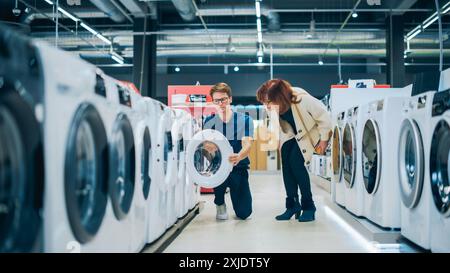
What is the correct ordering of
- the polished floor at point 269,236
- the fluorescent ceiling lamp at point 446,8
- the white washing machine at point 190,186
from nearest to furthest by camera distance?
the polished floor at point 269,236 → the white washing machine at point 190,186 → the fluorescent ceiling lamp at point 446,8

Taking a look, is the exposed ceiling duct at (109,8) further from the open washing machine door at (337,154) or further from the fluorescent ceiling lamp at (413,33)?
the fluorescent ceiling lamp at (413,33)

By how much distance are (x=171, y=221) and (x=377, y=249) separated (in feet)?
4.80

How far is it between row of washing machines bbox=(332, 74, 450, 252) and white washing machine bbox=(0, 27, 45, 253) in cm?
199

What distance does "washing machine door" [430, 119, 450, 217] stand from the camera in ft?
7.70

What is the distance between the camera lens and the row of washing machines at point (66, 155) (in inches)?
48.5

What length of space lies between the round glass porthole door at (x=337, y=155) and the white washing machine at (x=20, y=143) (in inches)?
137

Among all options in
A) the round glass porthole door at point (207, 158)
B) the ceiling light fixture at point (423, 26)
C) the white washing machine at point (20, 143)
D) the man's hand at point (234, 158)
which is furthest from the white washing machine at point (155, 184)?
the ceiling light fixture at point (423, 26)

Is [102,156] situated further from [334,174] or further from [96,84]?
[334,174]

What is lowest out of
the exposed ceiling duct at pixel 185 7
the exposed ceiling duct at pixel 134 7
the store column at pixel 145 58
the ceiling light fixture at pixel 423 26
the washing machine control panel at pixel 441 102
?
the washing machine control panel at pixel 441 102

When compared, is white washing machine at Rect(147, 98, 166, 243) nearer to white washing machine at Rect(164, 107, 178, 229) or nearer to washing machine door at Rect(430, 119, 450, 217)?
white washing machine at Rect(164, 107, 178, 229)

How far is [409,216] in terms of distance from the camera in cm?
286

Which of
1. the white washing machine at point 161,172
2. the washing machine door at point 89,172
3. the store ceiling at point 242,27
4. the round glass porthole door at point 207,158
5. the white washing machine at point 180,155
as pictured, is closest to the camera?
the washing machine door at point 89,172

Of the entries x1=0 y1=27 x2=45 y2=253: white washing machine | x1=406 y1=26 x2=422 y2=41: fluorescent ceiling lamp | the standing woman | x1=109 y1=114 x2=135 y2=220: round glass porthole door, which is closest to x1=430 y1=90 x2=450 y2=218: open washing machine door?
the standing woman

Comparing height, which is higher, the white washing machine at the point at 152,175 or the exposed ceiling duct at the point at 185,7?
the exposed ceiling duct at the point at 185,7
